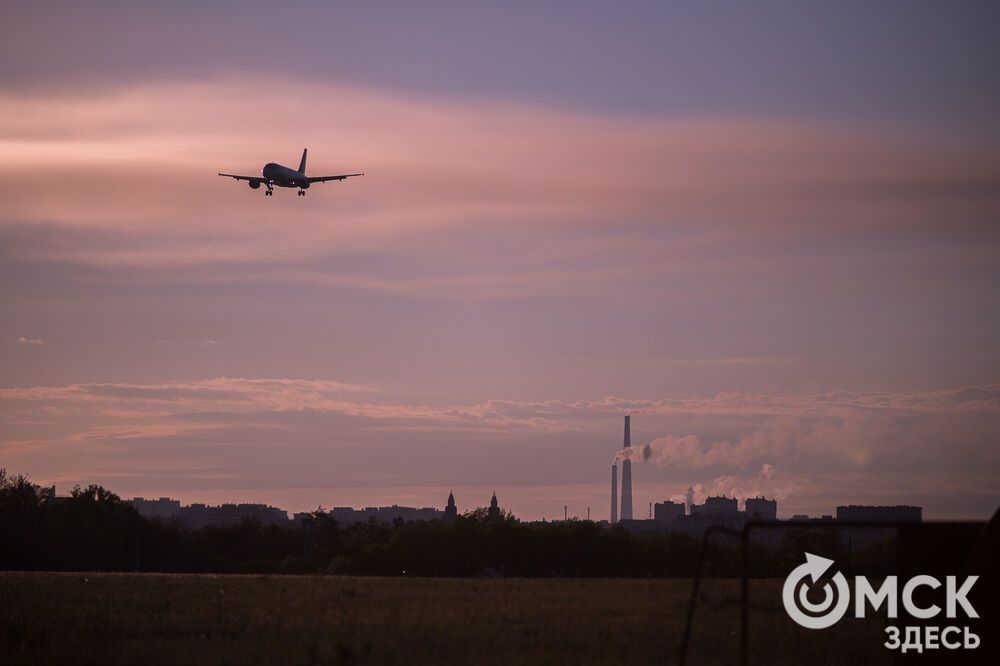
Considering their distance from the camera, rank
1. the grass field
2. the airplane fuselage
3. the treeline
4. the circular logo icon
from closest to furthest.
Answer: the grass field < the circular logo icon < the airplane fuselage < the treeline

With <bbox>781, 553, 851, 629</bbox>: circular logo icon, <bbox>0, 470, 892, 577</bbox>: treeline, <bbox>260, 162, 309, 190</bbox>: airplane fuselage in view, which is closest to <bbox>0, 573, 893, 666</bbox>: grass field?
<bbox>781, 553, 851, 629</bbox>: circular logo icon

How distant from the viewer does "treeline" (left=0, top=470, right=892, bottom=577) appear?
371ft

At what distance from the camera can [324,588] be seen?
5034 centimetres

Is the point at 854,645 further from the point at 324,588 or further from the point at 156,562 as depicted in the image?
the point at 156,562

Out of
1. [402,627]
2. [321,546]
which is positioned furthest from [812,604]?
[321,546]

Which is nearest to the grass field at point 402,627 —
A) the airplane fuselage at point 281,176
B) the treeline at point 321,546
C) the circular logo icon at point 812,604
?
the circular logo icon at point 812,604

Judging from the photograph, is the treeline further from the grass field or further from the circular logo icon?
the circular logo icon

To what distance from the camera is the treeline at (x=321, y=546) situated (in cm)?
11312

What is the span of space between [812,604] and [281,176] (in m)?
68.0

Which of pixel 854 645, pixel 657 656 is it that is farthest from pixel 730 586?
pixel 657 656

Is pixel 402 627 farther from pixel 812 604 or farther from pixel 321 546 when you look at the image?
pixel 321 546

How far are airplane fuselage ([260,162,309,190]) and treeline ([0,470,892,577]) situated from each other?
1420 inches

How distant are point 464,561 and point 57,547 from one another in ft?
146

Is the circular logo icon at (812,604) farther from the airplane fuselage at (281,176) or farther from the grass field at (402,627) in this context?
the airplane fuselage at (281,176)
